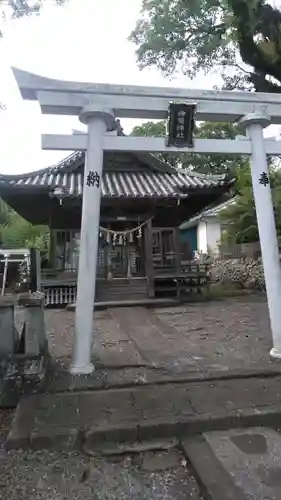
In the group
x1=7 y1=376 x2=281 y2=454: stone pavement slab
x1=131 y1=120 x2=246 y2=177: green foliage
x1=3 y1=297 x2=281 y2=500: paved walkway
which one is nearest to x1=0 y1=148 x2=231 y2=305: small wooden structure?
x1=3 y1=297 x2=281 y2=500: paved walkway

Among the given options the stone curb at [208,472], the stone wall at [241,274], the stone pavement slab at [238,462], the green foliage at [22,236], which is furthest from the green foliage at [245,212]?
the stone curb at [208,472]

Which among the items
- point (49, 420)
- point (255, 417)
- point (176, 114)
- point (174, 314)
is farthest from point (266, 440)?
point (174, 314)

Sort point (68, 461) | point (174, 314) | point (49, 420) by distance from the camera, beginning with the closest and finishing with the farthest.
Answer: point (68, 461)
point (49, 420)
point (174, 314)

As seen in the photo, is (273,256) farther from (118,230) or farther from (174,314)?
(118,230)

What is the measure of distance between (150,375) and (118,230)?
8648 millimetres

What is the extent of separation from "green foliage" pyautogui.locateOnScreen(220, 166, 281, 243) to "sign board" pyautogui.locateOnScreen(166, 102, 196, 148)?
11.3 meters

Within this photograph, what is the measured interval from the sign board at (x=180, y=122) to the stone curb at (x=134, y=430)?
3.64 metres

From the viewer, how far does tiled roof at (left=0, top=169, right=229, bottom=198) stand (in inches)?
466

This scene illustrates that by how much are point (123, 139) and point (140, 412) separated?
350 centimetres

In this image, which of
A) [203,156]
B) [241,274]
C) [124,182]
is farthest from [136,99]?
[203,156]

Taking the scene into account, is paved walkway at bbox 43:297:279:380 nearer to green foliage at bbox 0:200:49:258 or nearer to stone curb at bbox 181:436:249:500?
stone curb at bbox 181:436:249:500

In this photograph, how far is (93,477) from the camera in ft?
9.39

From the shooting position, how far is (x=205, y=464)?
288 cm

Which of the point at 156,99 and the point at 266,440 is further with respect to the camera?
the point at 156,99
